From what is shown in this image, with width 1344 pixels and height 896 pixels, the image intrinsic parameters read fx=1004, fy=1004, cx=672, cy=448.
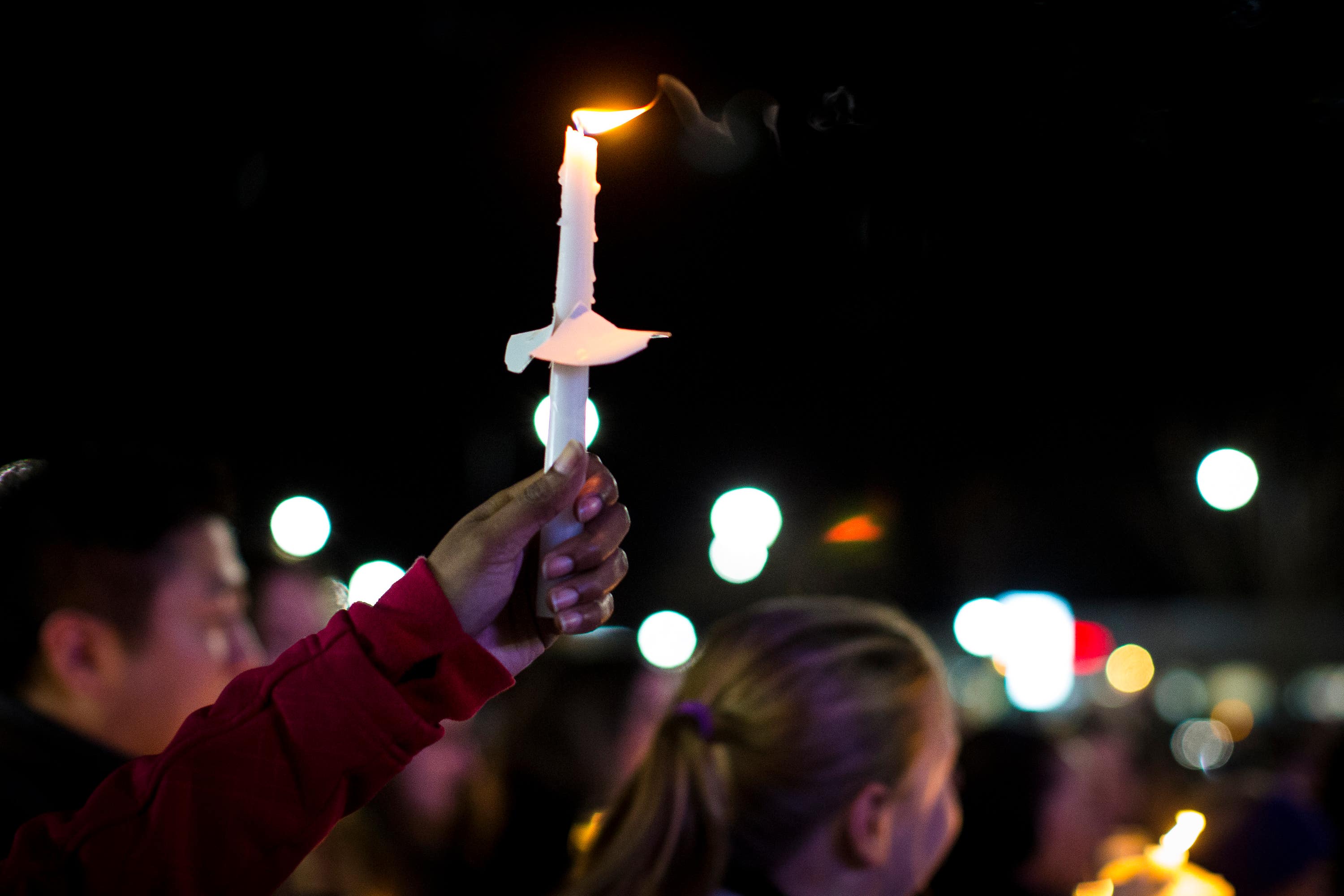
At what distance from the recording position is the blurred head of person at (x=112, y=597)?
6.02 ft

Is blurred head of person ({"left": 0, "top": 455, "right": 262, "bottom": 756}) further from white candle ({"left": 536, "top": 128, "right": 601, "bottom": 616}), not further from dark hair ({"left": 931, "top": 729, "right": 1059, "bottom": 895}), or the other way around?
dark hair ({"left": 931, "top": 729, "right": 1059, "bottom": 895})

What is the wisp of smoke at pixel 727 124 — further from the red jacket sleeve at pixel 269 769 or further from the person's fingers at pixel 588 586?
the red jacket sleeve at pixel 269 769

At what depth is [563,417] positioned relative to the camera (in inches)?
48.3

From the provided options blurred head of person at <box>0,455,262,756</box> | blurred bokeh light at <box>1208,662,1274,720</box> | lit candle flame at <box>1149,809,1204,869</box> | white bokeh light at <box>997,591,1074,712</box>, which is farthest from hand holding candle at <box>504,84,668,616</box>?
blurred bokeh light at <box>1208,662,1274,720</box>

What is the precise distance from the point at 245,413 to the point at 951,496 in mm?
17984

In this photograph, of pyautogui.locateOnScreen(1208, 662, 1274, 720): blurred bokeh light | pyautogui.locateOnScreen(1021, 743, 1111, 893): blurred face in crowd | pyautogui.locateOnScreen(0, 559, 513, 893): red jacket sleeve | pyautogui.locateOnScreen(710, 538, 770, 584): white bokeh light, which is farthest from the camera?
pyautogui.locateOnScreen(1208, 662, 1274, 720): blurred bokeh light

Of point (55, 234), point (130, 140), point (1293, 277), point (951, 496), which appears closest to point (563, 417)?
point (130, 140)

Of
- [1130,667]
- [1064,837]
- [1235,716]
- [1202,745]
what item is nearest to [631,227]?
[1064,837]

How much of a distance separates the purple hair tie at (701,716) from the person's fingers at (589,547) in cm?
94

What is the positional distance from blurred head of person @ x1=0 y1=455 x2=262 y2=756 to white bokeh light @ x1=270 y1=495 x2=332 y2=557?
6412 millimetres

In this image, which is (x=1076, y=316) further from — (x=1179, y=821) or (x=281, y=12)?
(x=281, y=12)

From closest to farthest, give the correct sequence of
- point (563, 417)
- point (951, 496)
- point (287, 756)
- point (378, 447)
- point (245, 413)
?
point (287, 756), point (563, 417), point (245, 413), point (378, 447), point (951, 496)

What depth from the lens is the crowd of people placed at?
1128mm

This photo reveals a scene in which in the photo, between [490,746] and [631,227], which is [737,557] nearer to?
[631,227]
